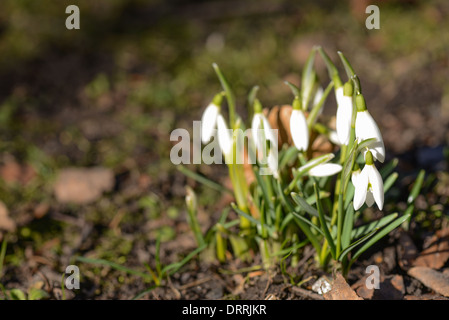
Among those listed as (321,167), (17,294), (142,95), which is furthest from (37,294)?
(142,95)

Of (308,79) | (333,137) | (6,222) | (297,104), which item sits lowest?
(6,222)

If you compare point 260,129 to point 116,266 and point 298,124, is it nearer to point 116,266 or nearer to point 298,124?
point 298,124

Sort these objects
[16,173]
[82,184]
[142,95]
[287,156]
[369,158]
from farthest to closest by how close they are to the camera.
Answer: [142,95]
[16,173]
[82,184]
[287,156]
[369,158]

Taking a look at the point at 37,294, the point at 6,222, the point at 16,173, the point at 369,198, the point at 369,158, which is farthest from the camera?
the point at 16,173

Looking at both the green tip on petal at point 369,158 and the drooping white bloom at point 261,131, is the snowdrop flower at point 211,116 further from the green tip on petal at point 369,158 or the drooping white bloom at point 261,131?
the green tip on petal at point 369,158

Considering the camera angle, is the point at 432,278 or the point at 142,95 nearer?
the point at 432,278

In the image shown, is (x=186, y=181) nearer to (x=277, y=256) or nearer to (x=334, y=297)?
(x=277, y=256)

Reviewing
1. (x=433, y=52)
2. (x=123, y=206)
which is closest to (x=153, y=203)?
(x=123, y=206)
